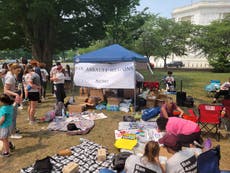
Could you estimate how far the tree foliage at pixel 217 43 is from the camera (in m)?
31.4

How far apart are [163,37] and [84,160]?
34883 mm

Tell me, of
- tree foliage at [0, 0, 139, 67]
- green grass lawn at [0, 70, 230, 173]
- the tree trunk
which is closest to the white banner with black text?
green grass lawn at [0, 70, 230, 173]

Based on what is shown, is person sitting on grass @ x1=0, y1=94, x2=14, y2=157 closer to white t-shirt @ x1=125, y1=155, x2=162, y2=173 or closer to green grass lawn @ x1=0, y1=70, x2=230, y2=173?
green grass lawn @ x1=0, y1=70, x2=230, y2=173

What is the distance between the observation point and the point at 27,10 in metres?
13.9

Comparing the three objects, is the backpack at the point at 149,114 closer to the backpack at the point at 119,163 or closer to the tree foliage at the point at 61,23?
the backpack at the point at 119,163

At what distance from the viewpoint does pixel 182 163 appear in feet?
9.91

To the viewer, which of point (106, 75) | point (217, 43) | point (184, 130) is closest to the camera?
point (184, 130)

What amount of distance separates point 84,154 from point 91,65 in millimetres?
4753

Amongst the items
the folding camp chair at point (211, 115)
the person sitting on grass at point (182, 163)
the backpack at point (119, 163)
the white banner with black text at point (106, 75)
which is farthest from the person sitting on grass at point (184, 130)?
the white banner with black text at point (106, 75)

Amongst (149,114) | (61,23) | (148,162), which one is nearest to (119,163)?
(148,162)

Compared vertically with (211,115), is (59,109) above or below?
below

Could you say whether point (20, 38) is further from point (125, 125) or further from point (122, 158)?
point (122, 158)

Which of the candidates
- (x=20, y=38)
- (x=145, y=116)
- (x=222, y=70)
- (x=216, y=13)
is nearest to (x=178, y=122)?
(x=145, y=116)

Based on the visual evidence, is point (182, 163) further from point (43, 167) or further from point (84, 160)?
point (43, 167)
